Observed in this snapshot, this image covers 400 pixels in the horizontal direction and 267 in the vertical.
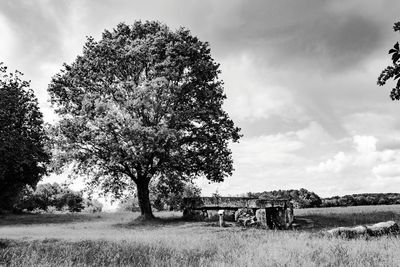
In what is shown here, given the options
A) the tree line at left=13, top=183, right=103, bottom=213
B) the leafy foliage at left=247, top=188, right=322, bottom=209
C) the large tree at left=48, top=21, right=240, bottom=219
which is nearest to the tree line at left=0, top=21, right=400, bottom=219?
the large tree at left=48, top=21, right=240, bottom=219

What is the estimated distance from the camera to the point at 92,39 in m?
31.2

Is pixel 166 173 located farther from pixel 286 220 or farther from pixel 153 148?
pixel 286 220

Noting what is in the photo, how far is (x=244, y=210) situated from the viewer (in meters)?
26.8

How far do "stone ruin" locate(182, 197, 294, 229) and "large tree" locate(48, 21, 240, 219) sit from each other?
2.57 m

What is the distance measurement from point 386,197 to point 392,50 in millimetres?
54125

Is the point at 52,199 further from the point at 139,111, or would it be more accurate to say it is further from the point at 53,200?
the point at 139,111

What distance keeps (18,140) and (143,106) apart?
31.4 feet

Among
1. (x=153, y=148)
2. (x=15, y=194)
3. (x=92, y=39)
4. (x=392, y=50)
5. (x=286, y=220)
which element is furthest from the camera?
(x=15, y=194)

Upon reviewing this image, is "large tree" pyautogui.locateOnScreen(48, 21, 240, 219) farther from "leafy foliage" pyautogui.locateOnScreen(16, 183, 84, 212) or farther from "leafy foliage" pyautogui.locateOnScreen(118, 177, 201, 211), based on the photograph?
"leafy foliage" pyautogui.locateOnScreen(16, 183, 84, 212)

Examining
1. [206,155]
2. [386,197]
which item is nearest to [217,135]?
[206,155]

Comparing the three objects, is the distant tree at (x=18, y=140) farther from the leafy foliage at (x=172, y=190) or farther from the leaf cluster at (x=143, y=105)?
the leafy foliage at (x=172, y=190)

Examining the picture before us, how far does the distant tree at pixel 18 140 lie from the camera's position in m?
25.2

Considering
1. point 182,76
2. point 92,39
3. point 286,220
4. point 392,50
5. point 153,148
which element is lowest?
point 286,220

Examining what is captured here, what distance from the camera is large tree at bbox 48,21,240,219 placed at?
28109 millimetres
